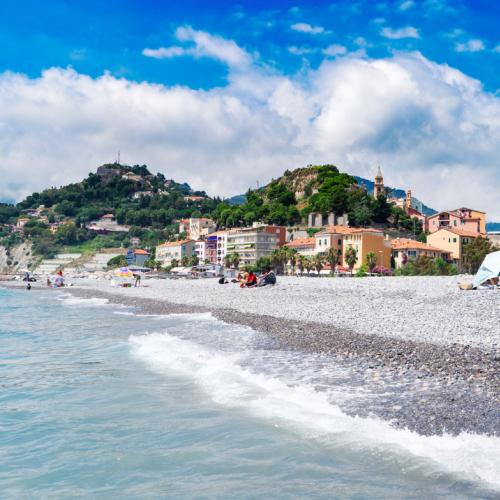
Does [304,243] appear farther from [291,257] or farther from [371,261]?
[371,261]

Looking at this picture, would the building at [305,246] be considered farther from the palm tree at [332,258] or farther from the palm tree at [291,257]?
the palm tree at [332,258]

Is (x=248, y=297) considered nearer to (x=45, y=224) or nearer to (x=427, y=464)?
(x=427, y=464)

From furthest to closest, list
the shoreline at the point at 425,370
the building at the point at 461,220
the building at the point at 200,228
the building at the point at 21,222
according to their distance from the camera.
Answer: the building at the point at 21,222 → the building at the point at 200,228 → the building at the point at 461,220 → the shoreline at the point at 425,370

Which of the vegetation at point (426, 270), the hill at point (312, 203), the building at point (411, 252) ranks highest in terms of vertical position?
the hill at point (312, 203)

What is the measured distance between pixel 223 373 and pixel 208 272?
262ft

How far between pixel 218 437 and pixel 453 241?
85.9 meters

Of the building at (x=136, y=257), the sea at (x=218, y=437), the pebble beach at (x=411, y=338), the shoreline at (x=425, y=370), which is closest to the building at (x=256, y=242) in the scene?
the building at (x=136, y=257)

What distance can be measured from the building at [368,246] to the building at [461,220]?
1796cm

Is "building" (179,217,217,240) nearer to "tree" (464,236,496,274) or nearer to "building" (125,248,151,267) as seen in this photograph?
"building" (125,248,151,267)

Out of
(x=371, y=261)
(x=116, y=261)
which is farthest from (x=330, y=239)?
(x=116, y=261)

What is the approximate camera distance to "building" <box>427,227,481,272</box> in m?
85.8

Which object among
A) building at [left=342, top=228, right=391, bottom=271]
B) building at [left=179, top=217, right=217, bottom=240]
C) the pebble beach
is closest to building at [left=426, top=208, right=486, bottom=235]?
building at [left=342, top=228, right=391, bottom=271]

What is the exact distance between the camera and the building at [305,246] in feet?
304

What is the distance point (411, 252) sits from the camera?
273 ft
